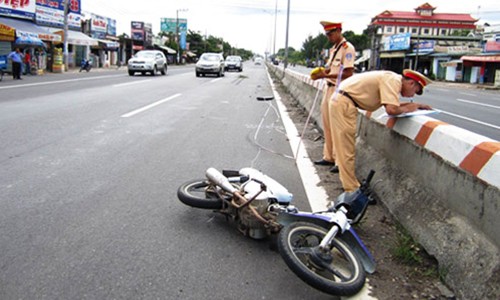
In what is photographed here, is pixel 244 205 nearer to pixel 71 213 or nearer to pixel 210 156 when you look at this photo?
pixel 71 213

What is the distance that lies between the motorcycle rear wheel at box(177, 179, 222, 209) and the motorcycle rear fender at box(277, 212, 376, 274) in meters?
0.77

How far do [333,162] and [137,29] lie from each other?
65451 mm

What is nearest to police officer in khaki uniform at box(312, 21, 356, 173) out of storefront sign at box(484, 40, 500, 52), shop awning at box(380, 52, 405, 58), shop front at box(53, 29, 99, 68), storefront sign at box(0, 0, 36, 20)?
storefront sign at box(0, 0, 36, 20)

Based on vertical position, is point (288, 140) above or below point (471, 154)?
below

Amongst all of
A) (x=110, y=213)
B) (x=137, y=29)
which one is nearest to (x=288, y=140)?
(x=110, y=213)

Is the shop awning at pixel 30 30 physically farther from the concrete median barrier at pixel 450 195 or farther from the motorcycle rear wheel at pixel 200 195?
the concrete median barrier at pixel 450 195

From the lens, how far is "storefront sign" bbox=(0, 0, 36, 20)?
30.9 meters

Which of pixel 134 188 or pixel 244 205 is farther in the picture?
pixel 134 188

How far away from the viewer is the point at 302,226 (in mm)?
3279

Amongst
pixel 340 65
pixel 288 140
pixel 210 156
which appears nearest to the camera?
pixel 340 65

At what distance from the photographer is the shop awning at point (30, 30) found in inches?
1187

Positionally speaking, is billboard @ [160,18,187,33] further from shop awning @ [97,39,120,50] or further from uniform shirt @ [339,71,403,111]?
uniform shirt @ [339,71,403,111]

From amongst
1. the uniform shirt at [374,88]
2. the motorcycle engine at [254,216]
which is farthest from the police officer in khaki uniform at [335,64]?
the motorcycle engine at [254,216]

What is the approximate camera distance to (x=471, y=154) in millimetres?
3109
